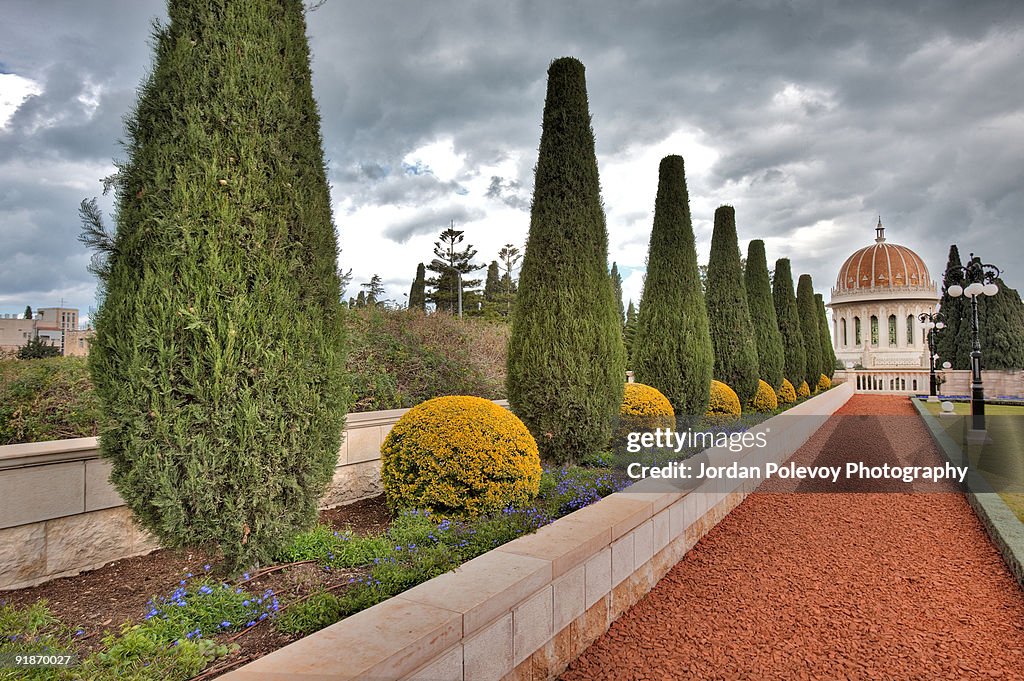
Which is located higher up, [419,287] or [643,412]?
[419,287]

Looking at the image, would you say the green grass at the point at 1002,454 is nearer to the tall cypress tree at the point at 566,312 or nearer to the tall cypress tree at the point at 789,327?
the tall cypress tree at the point at 566,312

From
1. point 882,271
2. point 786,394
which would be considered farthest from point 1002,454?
point 882,271

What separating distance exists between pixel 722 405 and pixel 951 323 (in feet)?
111

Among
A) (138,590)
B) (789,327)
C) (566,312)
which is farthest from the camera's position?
(789,327)

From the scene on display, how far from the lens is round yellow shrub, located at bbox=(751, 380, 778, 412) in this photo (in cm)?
1305

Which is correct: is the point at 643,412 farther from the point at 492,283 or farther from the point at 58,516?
the point at 492,283

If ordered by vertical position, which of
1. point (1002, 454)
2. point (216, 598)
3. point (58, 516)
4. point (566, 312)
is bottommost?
point (1002, 454)

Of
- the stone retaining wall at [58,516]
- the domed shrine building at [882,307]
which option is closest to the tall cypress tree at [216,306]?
the stone retaining wall at [58,516]

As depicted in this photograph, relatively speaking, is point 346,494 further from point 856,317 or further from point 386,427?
point 856,317

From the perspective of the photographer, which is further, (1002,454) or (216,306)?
(1002,454)

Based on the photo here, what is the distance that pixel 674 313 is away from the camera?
960 centimetres

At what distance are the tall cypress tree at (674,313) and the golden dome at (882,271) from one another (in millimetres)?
50507

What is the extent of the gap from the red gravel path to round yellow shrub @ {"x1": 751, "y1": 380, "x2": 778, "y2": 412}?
759 centimetres

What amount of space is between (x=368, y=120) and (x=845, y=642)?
248 inches
